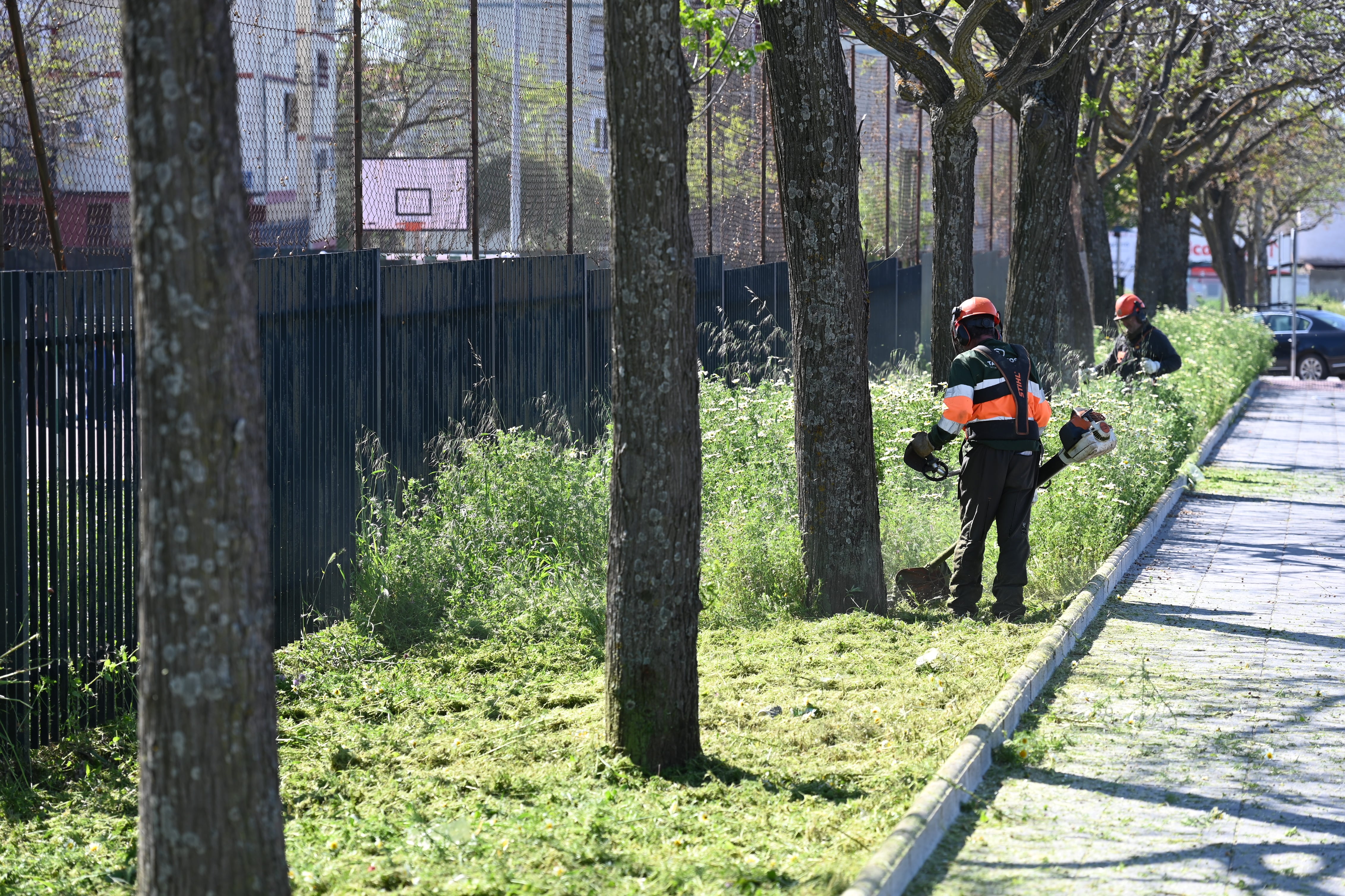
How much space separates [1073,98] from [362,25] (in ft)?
24.5

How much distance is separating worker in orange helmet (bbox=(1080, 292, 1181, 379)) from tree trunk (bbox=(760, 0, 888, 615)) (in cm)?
667

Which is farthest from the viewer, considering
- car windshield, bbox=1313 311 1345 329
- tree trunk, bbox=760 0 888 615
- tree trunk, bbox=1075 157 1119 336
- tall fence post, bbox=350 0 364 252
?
car windshield, bbox=1313 311 1345 329

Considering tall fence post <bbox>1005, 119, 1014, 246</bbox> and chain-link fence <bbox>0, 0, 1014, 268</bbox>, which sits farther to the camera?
tall fence post <bbox>1005, 119, 1014, 246</bbox>

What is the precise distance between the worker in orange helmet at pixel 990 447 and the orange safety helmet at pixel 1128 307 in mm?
6203

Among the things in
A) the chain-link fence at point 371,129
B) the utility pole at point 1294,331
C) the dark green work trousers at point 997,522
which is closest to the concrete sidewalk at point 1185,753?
the dark green work trousers at point 997,522

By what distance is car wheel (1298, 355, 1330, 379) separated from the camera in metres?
31.5

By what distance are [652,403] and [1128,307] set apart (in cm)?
983

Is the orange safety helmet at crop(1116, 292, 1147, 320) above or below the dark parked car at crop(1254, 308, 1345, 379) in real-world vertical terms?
above

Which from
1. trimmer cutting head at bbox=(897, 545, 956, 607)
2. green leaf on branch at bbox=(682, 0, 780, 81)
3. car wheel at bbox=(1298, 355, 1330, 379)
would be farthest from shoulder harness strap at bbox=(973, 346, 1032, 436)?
car wheel at bbox=(1298, 355, 1330, 379)

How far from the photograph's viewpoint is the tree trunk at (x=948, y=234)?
39.4 ft

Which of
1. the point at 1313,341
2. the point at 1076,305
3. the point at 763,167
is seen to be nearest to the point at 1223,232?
the point at 1313,341

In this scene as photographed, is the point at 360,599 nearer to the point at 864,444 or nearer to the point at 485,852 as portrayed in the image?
the point at 864,444

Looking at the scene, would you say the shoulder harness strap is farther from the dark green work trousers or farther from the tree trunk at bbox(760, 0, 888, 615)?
the tree trunk at bbox(760, 0, 888, 615)

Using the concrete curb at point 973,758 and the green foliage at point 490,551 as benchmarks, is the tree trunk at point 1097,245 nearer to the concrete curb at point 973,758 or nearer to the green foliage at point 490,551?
the concrete curb at point 973,758
